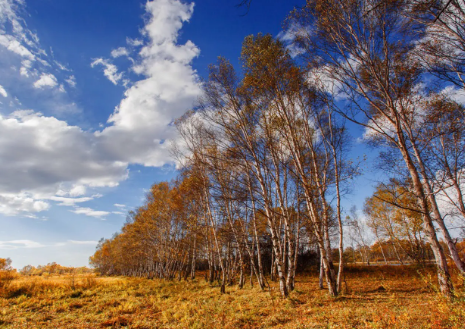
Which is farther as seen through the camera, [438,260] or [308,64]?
[308,64]

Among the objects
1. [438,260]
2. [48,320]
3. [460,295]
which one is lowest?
[48,320]

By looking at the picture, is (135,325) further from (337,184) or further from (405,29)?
(405,29)

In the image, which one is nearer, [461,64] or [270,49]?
[461,64]

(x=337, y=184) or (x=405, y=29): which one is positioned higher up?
(x=405, y=29)

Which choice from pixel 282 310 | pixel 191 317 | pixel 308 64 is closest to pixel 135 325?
pixel 191 317

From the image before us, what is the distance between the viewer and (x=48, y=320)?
22.2 feet

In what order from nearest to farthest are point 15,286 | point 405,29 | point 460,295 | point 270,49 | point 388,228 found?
point 460,295
point 405,29
point 270,49
point 15,286
point 388,228

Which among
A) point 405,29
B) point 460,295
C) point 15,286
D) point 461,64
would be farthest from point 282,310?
point 15,286

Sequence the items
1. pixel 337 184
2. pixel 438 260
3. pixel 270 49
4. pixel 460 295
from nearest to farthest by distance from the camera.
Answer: pixel 460 295 < pixel 438 260 < pixel 270 49 < pixel 337 184

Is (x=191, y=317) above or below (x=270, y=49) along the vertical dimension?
below

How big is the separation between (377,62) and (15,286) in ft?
67.0

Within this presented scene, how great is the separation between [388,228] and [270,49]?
796 inches

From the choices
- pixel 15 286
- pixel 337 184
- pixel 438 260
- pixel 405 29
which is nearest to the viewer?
pixel 438 260

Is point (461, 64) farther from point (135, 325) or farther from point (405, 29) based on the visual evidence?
point (135, 325)
